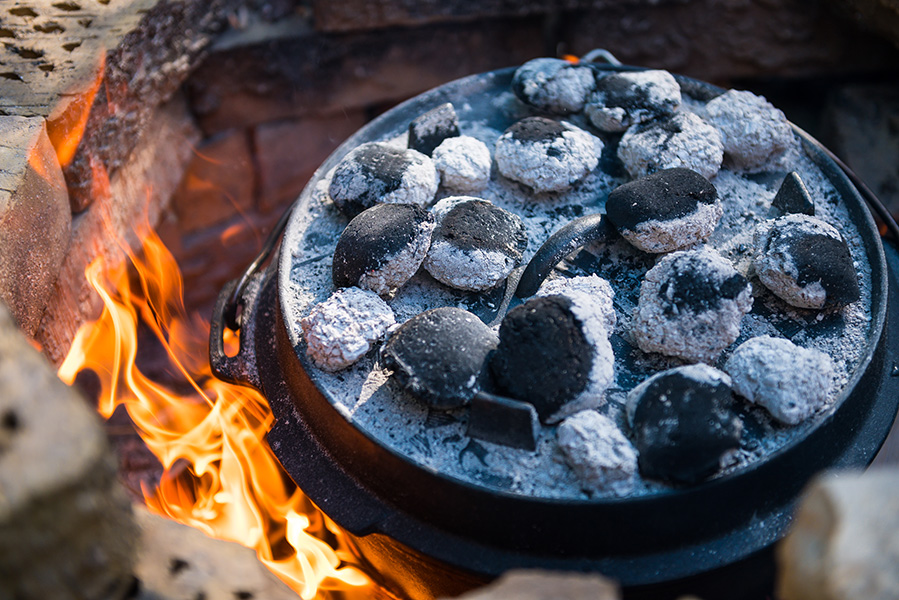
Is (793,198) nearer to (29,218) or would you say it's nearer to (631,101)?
(631,101)

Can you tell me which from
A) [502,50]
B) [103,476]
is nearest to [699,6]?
[502,50]

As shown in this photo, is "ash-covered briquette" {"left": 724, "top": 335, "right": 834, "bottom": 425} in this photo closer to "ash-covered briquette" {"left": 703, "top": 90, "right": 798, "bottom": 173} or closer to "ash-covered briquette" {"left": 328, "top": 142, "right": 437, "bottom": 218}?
"ash-covered briquette" {"left": 703, "top": 90, "right": 798, "bottom": 173}

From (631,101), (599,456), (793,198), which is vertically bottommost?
(599,456)

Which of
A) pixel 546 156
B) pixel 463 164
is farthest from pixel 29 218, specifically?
pixel 546 156

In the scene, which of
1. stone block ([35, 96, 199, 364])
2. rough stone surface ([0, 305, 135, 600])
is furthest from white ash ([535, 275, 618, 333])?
stone block ([35, 96, 199, 364])

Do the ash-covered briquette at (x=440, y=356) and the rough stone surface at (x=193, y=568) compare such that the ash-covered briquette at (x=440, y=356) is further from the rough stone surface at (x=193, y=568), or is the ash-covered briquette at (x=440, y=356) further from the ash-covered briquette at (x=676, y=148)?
the ash-covered briquette at (x=676, y=148)

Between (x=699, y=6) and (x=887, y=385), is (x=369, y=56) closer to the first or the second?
(x=699, y=6)

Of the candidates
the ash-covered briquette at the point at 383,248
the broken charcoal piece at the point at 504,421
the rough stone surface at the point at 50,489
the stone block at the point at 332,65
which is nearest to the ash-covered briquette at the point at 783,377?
the broken charcoal piece at the point at 504,421
